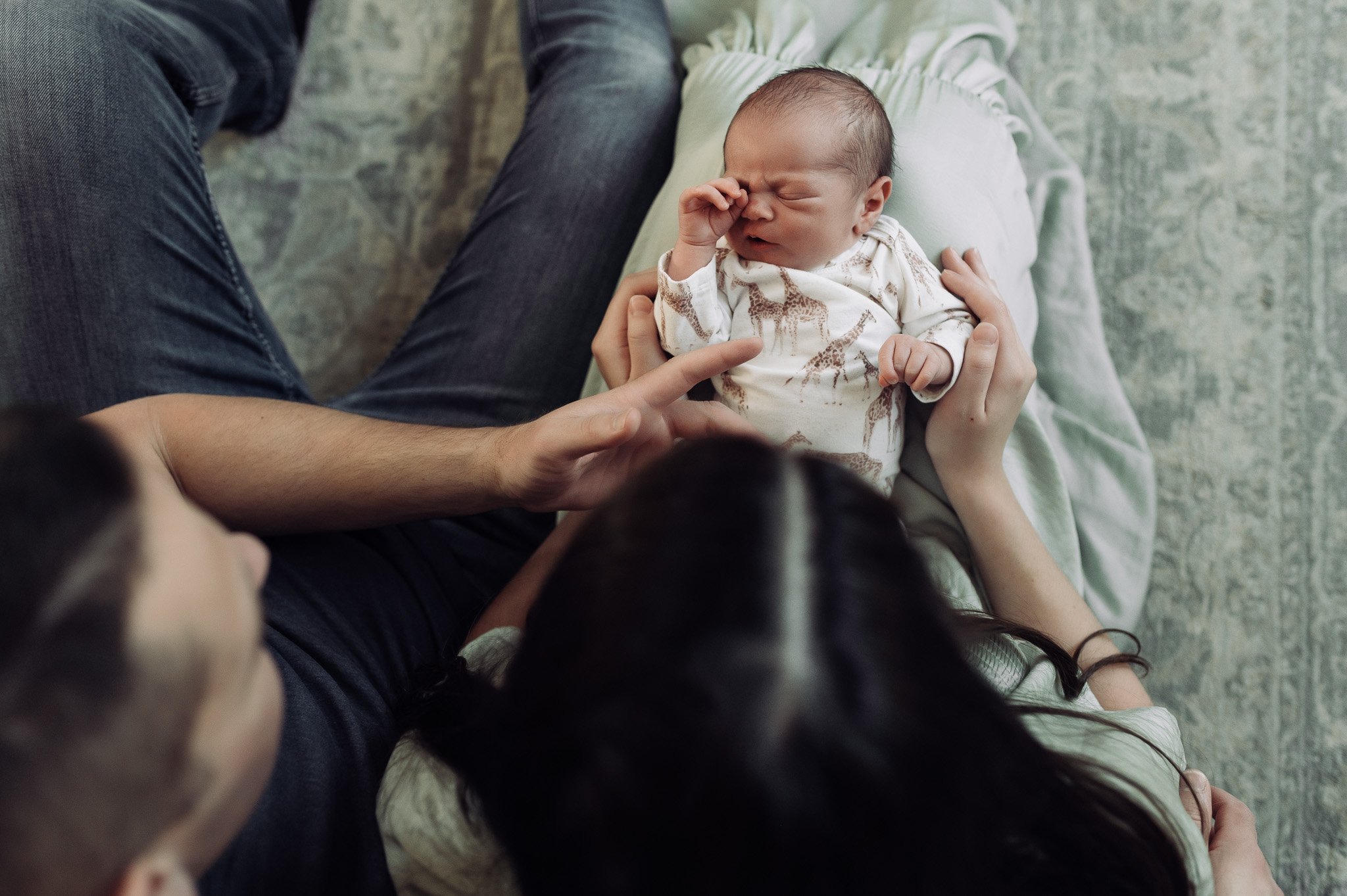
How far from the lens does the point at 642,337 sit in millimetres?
920

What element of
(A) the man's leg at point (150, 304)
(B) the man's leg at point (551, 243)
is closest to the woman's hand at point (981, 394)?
(B) the man's leg at point (551, 243)

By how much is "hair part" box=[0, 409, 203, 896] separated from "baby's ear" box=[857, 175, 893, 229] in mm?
765

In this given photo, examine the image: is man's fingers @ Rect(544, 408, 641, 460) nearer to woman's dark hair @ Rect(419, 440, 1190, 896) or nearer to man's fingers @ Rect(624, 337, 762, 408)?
man's fingers @ Rect(624, 337, 762, 408)

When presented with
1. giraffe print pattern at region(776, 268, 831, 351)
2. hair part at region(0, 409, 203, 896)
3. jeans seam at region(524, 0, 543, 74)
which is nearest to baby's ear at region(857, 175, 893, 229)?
giraffe print pattern at region(776, 268, 831, 351)

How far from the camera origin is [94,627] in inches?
16.3

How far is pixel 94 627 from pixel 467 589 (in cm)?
59

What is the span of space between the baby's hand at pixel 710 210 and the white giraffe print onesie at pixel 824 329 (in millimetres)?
37

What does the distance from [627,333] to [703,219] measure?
0.17 m

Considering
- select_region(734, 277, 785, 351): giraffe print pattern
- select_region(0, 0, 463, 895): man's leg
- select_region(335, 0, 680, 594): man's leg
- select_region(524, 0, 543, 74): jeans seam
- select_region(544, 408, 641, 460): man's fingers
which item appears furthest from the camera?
select_region(524, 0, 543, 74): jeans seam

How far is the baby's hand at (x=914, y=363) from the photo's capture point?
33.4 inches

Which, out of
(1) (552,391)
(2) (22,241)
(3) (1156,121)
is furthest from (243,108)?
(3) (1156,121)

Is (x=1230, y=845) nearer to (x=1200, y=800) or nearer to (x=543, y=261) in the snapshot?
(x=1200, y=800)

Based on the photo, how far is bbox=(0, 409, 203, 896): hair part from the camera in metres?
0.40

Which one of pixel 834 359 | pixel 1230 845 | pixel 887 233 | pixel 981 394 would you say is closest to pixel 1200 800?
pixel 1230 845
